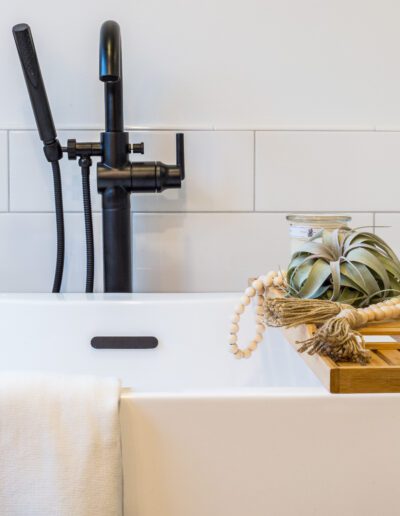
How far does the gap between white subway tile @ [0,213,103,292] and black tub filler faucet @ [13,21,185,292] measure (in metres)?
0.11

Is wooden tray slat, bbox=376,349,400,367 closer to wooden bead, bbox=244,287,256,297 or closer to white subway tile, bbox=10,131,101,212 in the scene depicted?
wooden bead, bbox=244,287,256,297

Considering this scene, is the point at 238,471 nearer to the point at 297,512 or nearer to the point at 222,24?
the point at 297,512

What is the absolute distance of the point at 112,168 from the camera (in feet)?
3.14

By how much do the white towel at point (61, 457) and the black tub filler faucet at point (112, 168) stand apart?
48 cm

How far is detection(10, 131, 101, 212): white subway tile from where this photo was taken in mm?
1090

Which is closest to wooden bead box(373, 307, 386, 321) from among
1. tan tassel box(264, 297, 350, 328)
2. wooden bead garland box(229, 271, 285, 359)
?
tan tassel box(264, 297, 350, 328)

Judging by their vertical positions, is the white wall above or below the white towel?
above

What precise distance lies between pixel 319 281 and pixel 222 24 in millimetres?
594

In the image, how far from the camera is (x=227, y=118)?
3.59 feet

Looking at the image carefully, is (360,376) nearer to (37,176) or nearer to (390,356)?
(390,356)

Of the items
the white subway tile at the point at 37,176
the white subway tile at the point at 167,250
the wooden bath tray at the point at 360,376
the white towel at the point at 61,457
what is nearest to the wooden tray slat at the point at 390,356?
the wooden bath tray at the point at 360,376

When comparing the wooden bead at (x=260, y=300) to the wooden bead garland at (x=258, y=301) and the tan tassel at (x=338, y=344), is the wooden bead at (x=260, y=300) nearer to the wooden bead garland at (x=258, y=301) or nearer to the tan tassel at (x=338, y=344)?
the wooden bead garland at (x=258, y=301)

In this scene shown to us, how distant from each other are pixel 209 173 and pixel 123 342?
353 mm

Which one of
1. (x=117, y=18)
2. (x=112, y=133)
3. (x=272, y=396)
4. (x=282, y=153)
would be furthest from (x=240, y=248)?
(x=272, y=396)
